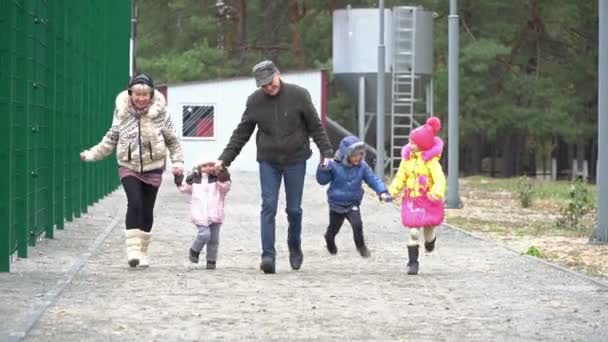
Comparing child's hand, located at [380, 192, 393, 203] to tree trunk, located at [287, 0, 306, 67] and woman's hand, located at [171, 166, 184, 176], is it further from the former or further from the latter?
tree trunk, located at [287, 0, 306, 67]

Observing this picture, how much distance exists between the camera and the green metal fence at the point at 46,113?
14.8 m

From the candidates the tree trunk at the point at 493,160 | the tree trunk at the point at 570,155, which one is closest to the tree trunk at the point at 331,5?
the tree trunk at the point at 493,160

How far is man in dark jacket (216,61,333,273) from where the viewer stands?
14906 mm

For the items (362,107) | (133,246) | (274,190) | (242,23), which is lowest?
(133,246)

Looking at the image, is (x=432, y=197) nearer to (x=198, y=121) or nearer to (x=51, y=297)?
(x=51, y=297)

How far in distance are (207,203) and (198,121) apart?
4189 cm

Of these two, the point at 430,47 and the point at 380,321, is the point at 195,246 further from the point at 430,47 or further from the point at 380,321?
the point at 430,47

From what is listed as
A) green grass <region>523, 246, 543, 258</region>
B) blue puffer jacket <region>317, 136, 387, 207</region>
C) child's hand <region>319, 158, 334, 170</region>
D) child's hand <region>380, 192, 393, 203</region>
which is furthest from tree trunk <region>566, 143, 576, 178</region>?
child's hand <region>319, 158, 334, 170</region>

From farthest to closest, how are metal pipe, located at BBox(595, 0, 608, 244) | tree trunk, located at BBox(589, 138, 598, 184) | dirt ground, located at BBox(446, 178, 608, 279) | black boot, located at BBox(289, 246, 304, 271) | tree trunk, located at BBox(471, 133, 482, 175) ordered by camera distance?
tree trunk, located at BBox(471, 133, 482, 175) < tree trunk, located at BBox(589, 138, 598, 184) < metal pipe, located at BBox(595, 0, 608, 244) < dirt ground, located at BBox(446, 178, 608, 279) < black boot, located at BBox(289, 246, 304, 271)

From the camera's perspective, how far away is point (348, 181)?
16828 mm

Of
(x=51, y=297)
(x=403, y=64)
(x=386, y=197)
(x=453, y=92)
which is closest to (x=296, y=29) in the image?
(x=403, y=64)

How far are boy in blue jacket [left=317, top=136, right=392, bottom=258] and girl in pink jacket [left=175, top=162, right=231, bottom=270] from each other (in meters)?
1.31

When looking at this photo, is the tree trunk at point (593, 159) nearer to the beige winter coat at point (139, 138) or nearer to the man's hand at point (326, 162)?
the man's hand at point (326, 162)

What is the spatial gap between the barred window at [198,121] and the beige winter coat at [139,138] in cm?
4146
